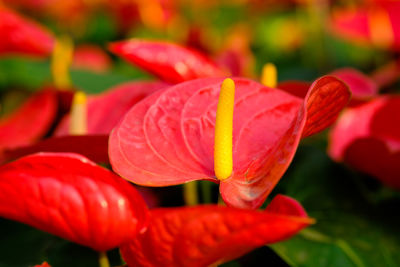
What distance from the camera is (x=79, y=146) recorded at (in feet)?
1.23

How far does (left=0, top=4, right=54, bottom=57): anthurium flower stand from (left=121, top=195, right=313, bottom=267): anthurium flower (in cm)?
45

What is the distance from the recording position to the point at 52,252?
0.43m

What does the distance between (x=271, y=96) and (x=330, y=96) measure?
2.7 inches

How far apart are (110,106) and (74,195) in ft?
0.87

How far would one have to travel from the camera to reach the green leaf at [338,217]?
0.40 meters

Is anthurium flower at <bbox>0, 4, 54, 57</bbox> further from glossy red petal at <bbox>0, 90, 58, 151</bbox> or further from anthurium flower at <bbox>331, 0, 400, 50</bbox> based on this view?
anthurium flower at <bbox>331, 0, 400, 50</bbox>

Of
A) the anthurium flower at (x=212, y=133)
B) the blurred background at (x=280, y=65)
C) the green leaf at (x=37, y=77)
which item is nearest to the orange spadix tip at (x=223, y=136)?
the anthurium flower at (x=212, y=133)

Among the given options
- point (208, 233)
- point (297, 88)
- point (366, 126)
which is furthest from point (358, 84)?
point (208, 233)

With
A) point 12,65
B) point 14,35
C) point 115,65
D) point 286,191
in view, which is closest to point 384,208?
point 286,191

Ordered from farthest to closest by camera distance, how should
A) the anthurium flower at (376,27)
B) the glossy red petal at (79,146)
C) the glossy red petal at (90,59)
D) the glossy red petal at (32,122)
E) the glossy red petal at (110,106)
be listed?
the glossy red petal at (90,59)
the anthurium flower at (376,27)
the glossy red petal at (32,122)
the glossy red petal at (110,106)
the glossy red petal at (79,146)

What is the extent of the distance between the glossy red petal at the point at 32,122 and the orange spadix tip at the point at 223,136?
35 centimetres

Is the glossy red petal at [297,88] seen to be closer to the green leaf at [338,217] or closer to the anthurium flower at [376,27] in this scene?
the green leaf at [338,217]

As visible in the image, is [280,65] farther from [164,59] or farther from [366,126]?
[164,59]

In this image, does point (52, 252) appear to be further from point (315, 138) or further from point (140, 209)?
point (315, 138)
